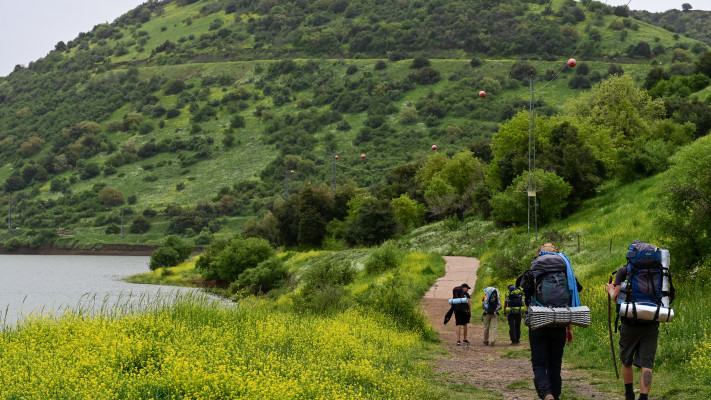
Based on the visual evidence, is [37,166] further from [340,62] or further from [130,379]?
[130,379]

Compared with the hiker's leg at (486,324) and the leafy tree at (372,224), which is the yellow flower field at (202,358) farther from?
the leafy tree at (372,224)

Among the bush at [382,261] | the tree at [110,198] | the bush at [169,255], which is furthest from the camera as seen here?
the tree at [110,198]

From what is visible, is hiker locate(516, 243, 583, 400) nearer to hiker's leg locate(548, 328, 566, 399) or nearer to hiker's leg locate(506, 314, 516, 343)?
hiker's leg locate(548, 328, 566, 399)

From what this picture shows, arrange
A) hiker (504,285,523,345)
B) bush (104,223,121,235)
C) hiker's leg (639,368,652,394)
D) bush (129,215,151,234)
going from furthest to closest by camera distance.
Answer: bush (104,223,121,235) < bush (129,215,151,234) < hiker (504,285,523,345) < hiker's leg (639,368,652,394)

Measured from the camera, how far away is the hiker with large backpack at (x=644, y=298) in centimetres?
894

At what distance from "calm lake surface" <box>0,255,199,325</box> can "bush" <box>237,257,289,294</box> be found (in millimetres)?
5761

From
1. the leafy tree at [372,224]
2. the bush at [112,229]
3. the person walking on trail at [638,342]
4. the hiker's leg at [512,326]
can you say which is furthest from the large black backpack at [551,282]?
the bush at [112,229]

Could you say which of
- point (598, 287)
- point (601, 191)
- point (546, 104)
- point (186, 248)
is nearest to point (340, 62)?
point (546, 104)

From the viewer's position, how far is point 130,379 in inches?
353

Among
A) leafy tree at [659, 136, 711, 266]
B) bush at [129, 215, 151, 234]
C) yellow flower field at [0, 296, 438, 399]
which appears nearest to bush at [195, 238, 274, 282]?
leafy tree at [659, 136, 711, 266]

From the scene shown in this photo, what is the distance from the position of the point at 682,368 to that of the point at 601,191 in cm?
3465

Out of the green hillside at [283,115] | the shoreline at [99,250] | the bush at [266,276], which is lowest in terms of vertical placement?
the shoreline at [99,250]

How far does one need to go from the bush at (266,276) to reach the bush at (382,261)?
13.6 m

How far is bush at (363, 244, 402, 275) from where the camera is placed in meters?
38.3
